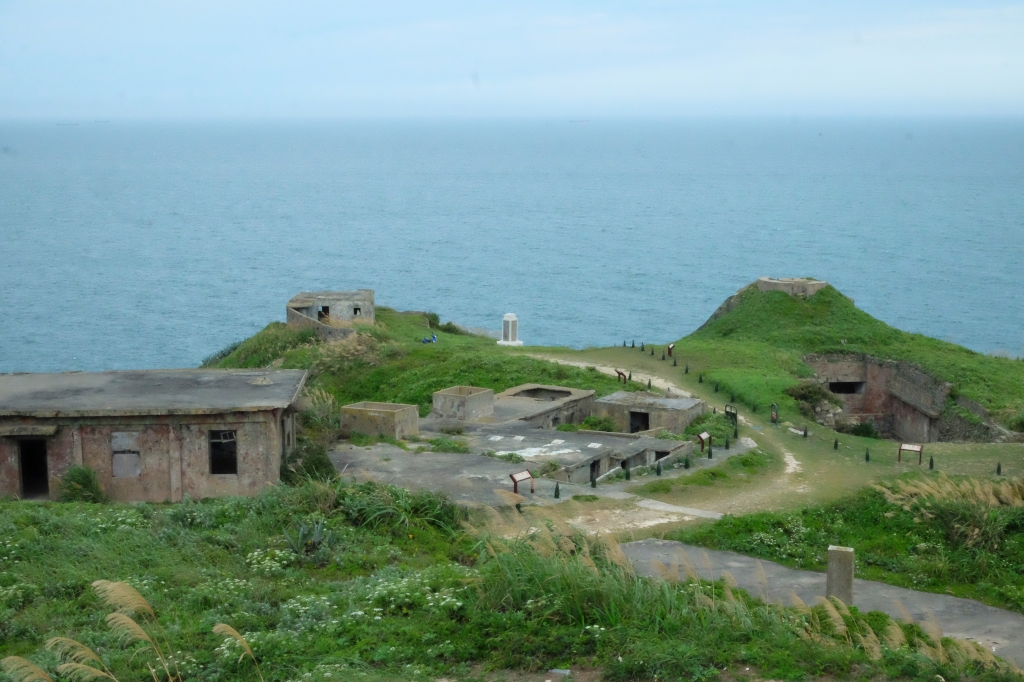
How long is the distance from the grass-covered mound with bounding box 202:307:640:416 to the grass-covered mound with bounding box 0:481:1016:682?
23423mm

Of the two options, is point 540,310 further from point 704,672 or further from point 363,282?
point 704,672

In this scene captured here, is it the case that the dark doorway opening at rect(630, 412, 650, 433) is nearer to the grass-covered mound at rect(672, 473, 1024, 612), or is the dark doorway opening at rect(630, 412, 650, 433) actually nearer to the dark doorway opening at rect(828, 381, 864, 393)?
the grass-covered mound at rect(672, 473, 1024, 612)

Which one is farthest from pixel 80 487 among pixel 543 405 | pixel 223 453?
pixel 543 405

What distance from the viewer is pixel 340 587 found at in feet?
56.8

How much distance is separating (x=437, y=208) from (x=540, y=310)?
84449 mm

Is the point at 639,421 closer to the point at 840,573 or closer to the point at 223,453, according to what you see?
the point at 223,453

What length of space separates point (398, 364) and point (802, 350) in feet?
57.7

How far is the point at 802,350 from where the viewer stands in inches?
2076

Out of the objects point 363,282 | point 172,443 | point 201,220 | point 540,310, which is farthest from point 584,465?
point 201,220

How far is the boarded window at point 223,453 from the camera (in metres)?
28.0

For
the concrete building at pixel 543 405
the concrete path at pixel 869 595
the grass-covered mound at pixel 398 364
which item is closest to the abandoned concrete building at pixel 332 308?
the grass-covered mound at pixel 398 364

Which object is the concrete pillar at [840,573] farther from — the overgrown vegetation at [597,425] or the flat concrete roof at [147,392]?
the overgrown vegetation at [597,425]

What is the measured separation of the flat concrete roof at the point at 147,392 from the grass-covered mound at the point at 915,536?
11.1 m

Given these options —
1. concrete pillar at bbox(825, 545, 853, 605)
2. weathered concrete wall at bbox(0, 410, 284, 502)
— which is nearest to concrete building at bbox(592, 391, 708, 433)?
weathered concrete wall at bbox(0, 410, 284, 502)
